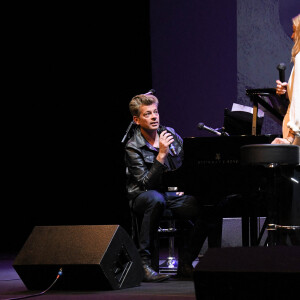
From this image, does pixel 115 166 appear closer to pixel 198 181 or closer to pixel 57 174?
pixel 57 174

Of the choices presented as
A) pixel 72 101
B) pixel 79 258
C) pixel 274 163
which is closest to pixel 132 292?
pixel 79 258

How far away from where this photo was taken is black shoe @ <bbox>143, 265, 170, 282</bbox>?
395cm

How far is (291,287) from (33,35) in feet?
17.5

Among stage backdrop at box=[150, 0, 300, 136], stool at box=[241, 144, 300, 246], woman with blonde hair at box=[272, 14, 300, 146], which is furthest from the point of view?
stage backdrop at box=[150, 0, 300, 136]

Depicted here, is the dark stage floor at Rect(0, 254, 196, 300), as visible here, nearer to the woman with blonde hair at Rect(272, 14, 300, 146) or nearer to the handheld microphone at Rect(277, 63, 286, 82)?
the woman with blonde hair at Rect(272, 14, 300, 146)

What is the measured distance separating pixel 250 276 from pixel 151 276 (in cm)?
190

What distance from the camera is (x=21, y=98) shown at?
684 centimetres

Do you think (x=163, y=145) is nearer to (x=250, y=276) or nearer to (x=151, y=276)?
(x=151, y=276)

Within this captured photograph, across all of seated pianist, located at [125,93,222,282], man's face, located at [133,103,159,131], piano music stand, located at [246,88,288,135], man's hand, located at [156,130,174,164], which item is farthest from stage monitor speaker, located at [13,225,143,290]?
piano music stand, located at [246,88,288,135]

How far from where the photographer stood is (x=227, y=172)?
3756mm

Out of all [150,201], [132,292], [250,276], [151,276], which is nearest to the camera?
[250,276]

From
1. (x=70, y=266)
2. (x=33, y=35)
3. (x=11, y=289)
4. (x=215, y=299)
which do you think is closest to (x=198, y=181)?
(x=70, y=266)

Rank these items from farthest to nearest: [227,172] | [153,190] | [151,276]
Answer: [153,190]
[151,276]
[227,172]

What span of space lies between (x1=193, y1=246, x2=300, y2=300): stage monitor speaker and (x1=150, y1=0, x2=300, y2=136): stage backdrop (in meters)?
3.73
